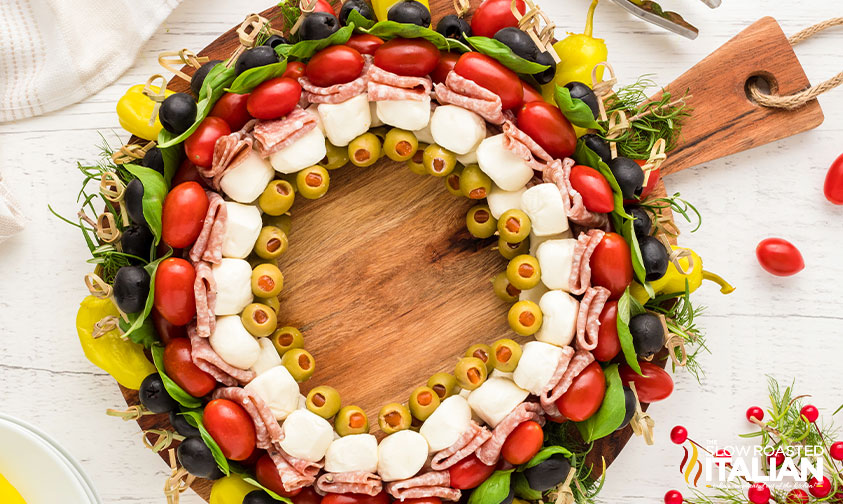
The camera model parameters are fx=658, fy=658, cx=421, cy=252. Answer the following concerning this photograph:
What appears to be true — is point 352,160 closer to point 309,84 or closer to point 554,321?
point 309,84

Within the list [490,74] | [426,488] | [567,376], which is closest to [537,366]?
[567,376]

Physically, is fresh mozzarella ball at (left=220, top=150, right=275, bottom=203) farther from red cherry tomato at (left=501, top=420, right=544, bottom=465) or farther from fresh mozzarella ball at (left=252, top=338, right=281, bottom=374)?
red cherry tomato at (left=501, top=420, right=544, bottom=465)

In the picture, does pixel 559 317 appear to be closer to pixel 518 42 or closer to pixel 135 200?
pixel 518 42

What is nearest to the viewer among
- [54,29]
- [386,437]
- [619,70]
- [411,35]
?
[411,35]

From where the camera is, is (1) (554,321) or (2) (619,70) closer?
(1) (554,321)

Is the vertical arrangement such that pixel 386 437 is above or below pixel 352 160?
below

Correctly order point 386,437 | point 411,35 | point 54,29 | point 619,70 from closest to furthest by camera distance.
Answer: point 411,35 < point 386,437 < point 54,29 < point 619,70

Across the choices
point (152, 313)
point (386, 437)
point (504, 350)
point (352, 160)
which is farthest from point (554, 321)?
point (152, 313)

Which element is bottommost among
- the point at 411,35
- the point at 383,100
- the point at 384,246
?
the point at 384,246
